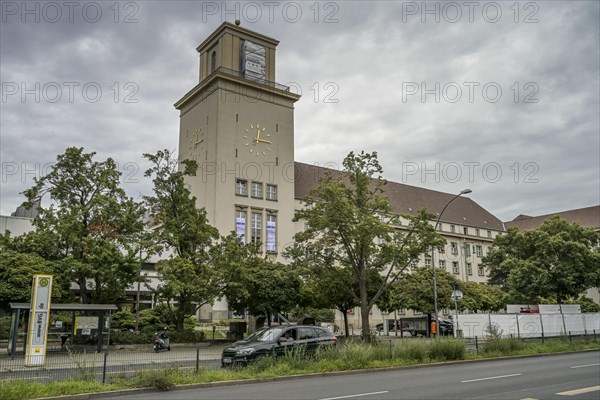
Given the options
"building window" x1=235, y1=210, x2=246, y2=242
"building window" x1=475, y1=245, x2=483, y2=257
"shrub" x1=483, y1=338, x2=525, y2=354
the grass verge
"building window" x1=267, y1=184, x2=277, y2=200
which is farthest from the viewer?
"building window" x1=475, y1=245, x2=483, y2=257

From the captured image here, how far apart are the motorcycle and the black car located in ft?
33.8

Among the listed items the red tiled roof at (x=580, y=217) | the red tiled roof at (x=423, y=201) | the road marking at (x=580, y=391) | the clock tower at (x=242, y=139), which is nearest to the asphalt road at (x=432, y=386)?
the road marking at (x=580, y=391)

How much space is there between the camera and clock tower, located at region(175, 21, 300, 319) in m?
62.3

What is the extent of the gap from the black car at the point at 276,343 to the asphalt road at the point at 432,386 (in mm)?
2943

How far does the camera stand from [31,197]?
30.8m

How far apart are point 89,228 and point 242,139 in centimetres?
3502

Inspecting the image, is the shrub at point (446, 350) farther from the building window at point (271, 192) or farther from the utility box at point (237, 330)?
the building window at point (271, 192)

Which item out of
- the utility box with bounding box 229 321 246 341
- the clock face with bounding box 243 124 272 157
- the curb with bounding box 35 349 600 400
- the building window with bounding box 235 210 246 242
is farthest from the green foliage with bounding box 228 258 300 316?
the clock face with bounding box 243 124 272 157

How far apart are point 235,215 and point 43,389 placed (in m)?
50.1

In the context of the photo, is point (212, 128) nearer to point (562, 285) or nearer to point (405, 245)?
point (405, 245)

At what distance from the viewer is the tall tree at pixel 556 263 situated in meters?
39.7

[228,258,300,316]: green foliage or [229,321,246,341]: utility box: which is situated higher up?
Result: [228,258,300,316]: green foliage

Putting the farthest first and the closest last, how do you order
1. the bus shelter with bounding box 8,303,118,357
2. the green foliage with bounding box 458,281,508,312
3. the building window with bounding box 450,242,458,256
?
1. the building window with bounding box 450,242,458,256
2. the green foliage with bounding box 458,281,508,312
3. the bus shelter with bounding box 8,303,118,357

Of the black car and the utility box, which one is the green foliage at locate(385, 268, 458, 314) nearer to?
the utility box
